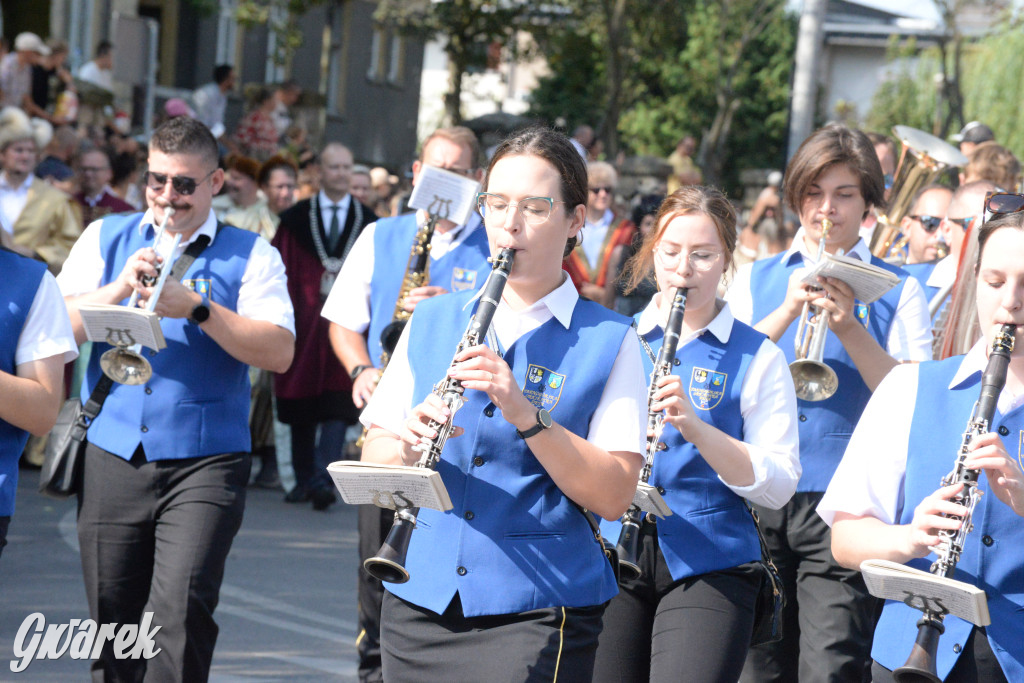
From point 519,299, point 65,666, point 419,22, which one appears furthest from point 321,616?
point 419,22

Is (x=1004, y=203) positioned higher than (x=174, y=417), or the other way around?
(x=1004, y=203)

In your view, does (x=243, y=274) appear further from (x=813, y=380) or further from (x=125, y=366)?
(x=813, y=380)

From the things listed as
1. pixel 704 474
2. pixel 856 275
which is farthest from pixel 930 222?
pixel 704 474

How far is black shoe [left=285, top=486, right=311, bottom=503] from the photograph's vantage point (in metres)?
9.70

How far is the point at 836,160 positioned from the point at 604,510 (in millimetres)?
2307

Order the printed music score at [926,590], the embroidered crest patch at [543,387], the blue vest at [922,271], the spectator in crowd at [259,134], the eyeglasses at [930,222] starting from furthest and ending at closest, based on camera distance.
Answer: the spectator in crowd at [259,134] → the eyeglasses at [930,222] → the blue vest at [922,271] → the embroidered crest patch at [543,387] → the printed music score at [926,590]

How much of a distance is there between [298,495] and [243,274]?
16.6 feet

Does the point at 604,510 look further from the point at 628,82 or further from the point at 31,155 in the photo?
the point at 628,82

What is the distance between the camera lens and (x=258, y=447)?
1055 centimetres

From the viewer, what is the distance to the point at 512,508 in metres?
3.12

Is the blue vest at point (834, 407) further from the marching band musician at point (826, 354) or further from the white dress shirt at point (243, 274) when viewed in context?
the white dress shirt at point (243, 274)

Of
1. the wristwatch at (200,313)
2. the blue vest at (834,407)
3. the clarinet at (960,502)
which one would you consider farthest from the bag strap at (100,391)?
the clarinet at (960,502)

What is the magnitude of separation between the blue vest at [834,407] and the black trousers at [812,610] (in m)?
0.11

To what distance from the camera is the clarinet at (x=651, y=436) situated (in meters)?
3.85
